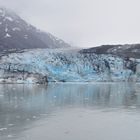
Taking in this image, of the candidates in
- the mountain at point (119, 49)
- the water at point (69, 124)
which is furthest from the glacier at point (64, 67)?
the water at point (69, 124)

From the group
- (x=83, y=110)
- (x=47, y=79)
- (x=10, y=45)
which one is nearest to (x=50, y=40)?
(x=10, y=45)

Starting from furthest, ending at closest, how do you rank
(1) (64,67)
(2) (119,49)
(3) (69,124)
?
(2) (119,49) → (1) (64,67) → (3) (69,124)

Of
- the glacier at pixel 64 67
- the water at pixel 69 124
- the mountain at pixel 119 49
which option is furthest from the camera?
the mountain at pixel 119 49

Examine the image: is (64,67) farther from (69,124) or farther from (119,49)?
(69,124)

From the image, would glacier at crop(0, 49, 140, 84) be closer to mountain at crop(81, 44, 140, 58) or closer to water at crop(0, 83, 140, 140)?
mountain at crop(81, 44, 140, 58)

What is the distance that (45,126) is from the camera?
976cm

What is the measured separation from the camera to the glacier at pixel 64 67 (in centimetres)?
4331

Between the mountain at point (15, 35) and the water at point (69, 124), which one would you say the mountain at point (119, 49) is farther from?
the water at point (69, 124)

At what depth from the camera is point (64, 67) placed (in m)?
48.4

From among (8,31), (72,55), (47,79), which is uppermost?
(8,31)

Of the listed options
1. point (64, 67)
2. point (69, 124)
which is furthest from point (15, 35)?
point (69, 124)

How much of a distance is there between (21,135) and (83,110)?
5.87 metres

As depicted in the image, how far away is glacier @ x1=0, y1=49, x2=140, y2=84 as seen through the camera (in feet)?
142

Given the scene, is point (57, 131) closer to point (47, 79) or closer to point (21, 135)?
point (21, 135)
